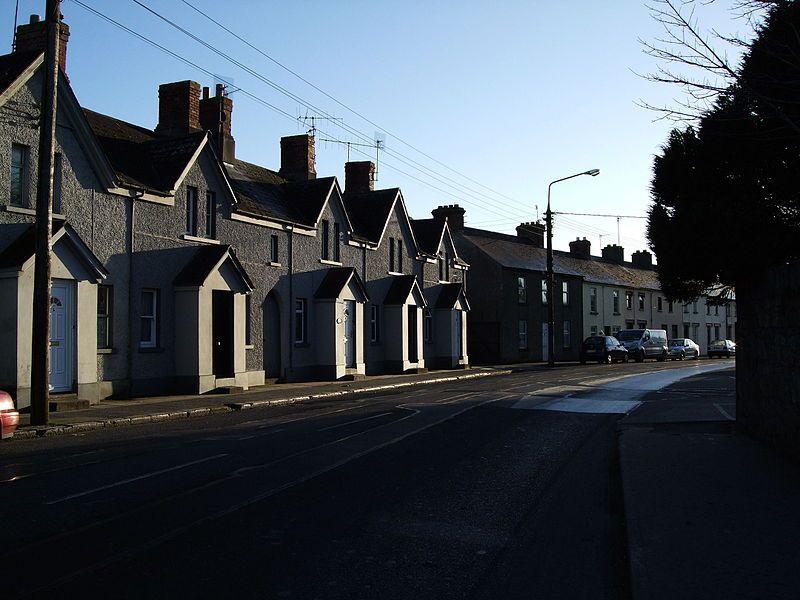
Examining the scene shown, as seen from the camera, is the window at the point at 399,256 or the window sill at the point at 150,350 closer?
the window sill at the point at 150,350

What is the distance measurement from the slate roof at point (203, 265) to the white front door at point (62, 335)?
173 inches

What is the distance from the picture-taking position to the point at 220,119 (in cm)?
3025

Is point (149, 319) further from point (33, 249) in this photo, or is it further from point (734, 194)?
point (734, 194)

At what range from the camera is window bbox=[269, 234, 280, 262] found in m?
28.5

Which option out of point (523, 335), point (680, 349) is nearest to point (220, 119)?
point (523, 335)

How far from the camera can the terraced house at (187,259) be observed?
19047 millimetres

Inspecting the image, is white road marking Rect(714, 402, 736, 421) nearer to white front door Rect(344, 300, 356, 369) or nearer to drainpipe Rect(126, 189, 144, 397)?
drainpipe Rect(126, 189, 144, 397)

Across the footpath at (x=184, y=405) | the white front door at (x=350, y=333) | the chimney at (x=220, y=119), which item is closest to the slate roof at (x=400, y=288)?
the white front door at (x=350, y=333)

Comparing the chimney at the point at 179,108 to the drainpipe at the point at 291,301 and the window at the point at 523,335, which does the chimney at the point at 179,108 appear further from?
the window at the point at 523,335

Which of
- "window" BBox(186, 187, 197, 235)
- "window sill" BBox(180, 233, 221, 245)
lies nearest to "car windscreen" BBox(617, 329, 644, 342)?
"window sill" BBox(180, 233, 221, 245)

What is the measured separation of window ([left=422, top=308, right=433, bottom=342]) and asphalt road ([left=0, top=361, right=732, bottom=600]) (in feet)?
84.5

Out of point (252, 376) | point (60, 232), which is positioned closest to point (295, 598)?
point (60, 232)

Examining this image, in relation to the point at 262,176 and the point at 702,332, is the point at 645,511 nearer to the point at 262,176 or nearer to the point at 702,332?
the point at 262,176

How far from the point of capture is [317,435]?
45.2 ft
